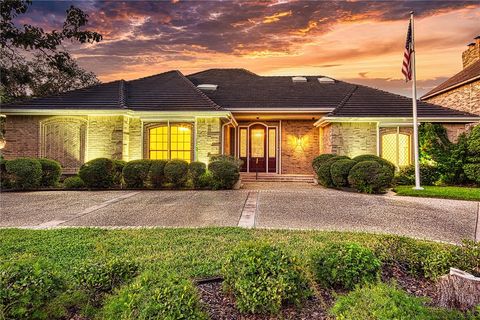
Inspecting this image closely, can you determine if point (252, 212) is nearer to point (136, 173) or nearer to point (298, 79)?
point (136, 173)

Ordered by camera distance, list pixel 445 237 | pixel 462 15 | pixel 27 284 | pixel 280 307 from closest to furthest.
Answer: pixel 27 284
pixel 280 307
pixel 445 237
pixel 462 15

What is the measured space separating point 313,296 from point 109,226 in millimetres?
4337

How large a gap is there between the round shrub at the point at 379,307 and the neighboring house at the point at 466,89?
2011 centimetres

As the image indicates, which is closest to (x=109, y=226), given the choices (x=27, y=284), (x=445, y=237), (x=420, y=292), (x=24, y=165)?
(x=27, y=284)

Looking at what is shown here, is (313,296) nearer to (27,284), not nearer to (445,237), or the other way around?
(27,284)

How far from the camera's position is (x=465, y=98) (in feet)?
61.9

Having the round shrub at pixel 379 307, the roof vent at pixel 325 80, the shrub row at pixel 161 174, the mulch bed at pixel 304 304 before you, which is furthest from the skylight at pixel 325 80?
the round shrub at pixel 379 307

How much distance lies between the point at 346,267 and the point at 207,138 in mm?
11336

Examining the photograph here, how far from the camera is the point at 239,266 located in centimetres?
276

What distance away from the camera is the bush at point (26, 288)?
2.18m

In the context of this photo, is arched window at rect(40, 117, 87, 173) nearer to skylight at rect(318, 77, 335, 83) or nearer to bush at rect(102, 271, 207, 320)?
bush at rect(102, 271, 207, 320)

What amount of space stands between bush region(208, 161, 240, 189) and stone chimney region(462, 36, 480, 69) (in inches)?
790

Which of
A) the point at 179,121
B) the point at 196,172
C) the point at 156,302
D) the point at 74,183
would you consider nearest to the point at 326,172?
the point at 196,172

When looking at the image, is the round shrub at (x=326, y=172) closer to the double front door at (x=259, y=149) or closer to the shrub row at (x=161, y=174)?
the shrub row at (x=161, y=174)
